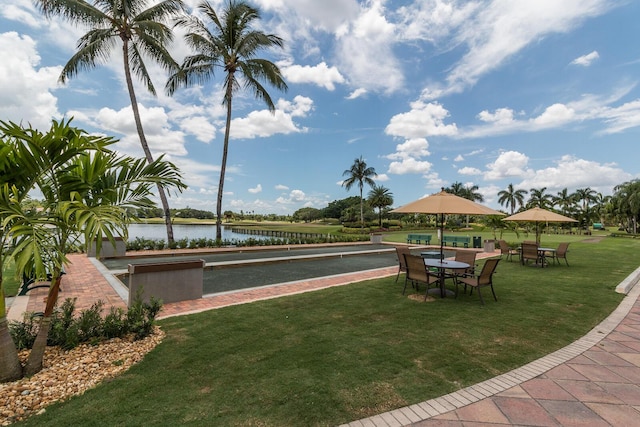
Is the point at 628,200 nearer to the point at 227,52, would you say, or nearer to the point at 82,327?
the point at 227,52

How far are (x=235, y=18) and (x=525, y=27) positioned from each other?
15.3 m

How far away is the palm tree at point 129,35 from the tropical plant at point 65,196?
11.5 m

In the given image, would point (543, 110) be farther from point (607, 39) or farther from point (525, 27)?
point (525, 27)

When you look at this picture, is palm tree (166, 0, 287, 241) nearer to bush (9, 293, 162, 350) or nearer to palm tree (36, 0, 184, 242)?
palm tree (36, 0, 184, 242)

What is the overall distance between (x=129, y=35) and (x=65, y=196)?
1649 centimetres

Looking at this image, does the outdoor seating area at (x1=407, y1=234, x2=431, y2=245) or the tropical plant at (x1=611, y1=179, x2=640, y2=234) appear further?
the tropical plant at (x1=611, y1=179, x2=640, y2=234)

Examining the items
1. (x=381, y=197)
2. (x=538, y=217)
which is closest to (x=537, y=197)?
(x=381, y=197)

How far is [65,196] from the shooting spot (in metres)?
3.06

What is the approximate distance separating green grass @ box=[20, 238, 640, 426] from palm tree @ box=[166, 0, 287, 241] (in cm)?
1384

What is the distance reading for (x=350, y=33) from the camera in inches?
546

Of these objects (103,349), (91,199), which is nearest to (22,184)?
(91,199)

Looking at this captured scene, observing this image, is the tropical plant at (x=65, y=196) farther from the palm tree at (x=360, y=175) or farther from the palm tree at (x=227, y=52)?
the palm tree at (x=360, y=175)

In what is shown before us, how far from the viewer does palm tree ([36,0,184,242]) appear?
1405cm

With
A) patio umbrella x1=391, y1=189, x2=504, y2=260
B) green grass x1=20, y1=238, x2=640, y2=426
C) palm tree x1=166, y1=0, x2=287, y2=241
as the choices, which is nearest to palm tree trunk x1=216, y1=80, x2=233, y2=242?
palm tree x1=166, y1=0, x2=287, y2=241
